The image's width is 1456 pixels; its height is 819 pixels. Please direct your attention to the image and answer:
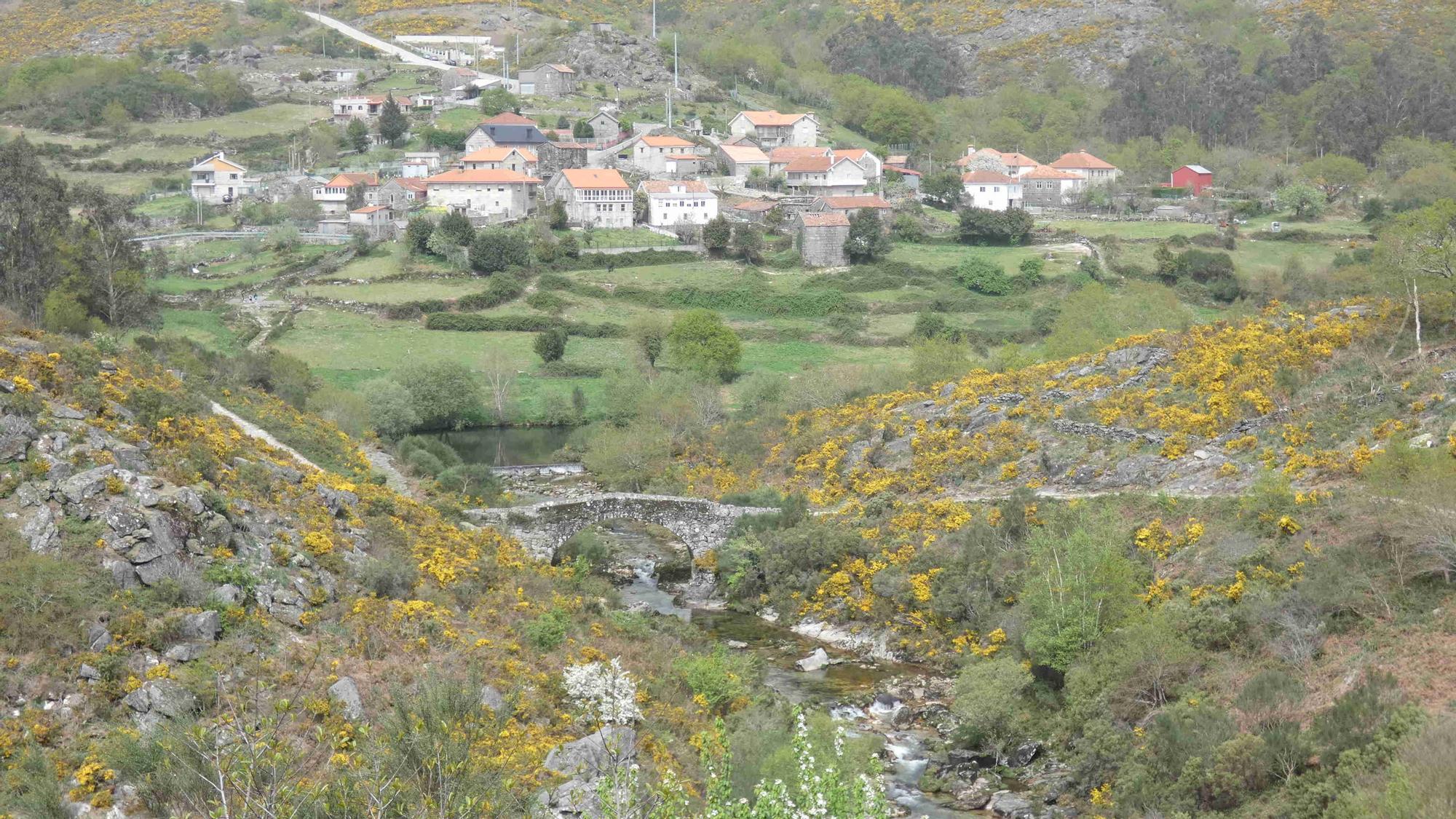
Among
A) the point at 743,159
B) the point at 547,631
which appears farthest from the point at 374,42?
the point at 547,631

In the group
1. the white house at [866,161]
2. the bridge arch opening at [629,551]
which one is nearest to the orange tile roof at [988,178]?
the white house at [866,161]

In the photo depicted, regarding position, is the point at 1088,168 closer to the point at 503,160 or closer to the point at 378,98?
the point at 503,160

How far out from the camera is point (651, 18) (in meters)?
177

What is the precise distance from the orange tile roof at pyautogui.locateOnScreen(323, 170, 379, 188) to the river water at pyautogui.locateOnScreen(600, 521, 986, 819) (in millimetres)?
54571

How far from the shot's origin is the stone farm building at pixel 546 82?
397 feet

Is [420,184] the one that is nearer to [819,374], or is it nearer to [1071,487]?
[819,374]

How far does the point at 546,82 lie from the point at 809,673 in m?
93.3

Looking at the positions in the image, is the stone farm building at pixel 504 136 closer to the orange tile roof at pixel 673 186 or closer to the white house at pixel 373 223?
the orange tile roof at pixel 673 186

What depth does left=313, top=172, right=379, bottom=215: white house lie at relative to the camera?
3743 inches

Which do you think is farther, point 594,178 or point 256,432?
point 594,178

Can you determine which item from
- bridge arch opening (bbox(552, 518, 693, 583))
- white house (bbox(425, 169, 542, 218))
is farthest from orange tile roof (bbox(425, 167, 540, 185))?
bridge arch opening (bbox(552, 518, 693, 583))

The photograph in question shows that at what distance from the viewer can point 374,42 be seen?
144 m

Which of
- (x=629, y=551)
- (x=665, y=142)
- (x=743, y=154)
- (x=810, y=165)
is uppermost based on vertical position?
(x=665, y=142)

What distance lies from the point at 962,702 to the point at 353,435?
27.4 meters
